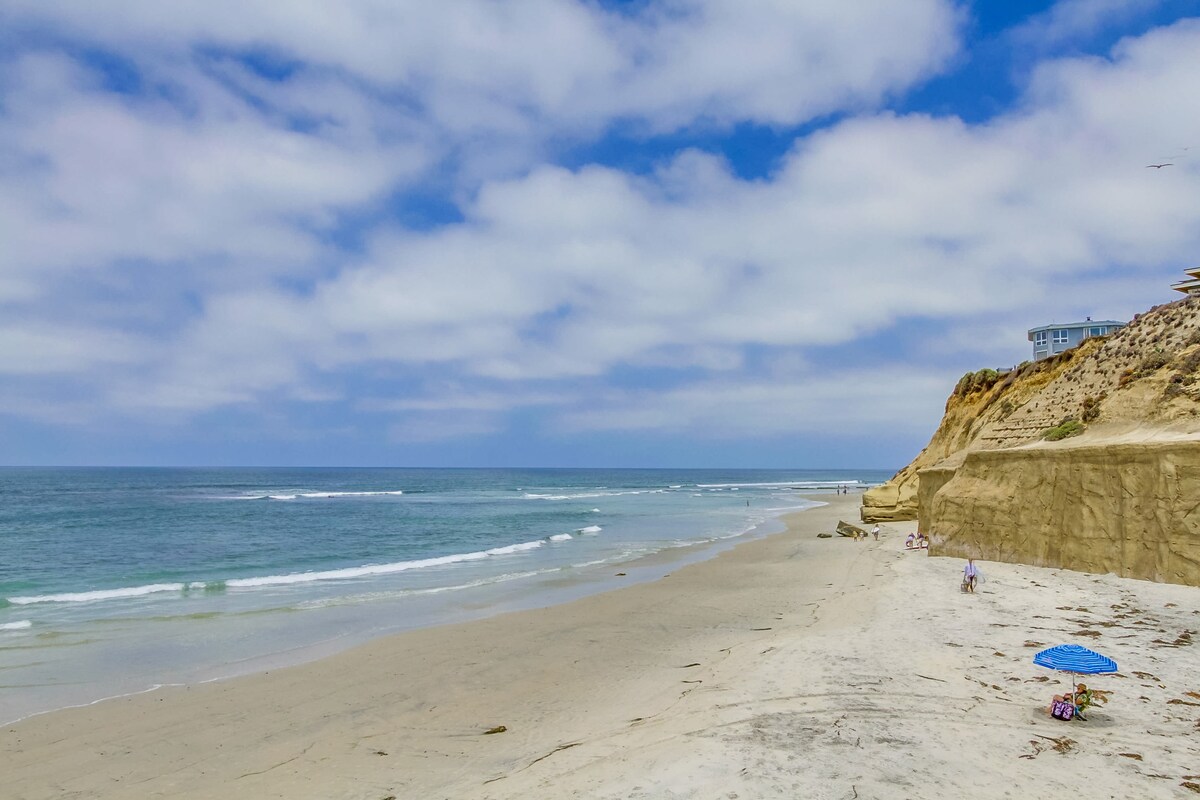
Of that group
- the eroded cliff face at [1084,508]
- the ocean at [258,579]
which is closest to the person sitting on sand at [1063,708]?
the eroded cliff face at [1084,508]

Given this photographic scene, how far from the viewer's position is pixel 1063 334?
54625 mm

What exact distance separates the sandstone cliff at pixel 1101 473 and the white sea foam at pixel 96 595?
24940 millimetres

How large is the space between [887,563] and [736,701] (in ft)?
51.2

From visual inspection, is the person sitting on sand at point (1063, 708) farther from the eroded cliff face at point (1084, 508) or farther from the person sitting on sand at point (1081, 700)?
the eroded cliff face at point (1084, 508)

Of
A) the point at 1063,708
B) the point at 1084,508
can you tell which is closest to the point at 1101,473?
Result: the point at 1084,508

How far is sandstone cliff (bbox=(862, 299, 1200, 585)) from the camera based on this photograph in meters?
15.5

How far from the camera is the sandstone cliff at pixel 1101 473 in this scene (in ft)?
51.0

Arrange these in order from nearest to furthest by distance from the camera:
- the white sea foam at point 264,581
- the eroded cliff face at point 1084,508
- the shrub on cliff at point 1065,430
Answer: the eroded cliff face at point 1084,508, the shrub on cliff at point 1065,430, the white sea foam at point 264,581

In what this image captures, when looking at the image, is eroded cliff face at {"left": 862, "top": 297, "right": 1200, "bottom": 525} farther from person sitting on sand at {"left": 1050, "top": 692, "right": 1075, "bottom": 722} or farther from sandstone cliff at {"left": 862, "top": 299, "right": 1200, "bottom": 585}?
person sitting on sand at {"left": 1050, "top": 692, "right": 1075, "bottom": 722}

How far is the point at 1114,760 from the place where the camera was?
7.23m

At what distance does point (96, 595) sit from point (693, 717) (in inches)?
819

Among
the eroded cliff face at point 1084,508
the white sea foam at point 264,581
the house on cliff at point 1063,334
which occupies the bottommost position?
the white sea foam at point 264,581

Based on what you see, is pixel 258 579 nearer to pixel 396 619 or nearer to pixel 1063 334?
pixel 396 619

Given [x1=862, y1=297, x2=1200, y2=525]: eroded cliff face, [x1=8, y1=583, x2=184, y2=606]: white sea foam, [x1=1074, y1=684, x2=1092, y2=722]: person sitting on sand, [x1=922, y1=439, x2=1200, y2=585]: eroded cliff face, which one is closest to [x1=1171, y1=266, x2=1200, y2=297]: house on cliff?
[x1=862, y1=297, x2=1200, y2=525]: eroded cliff face
